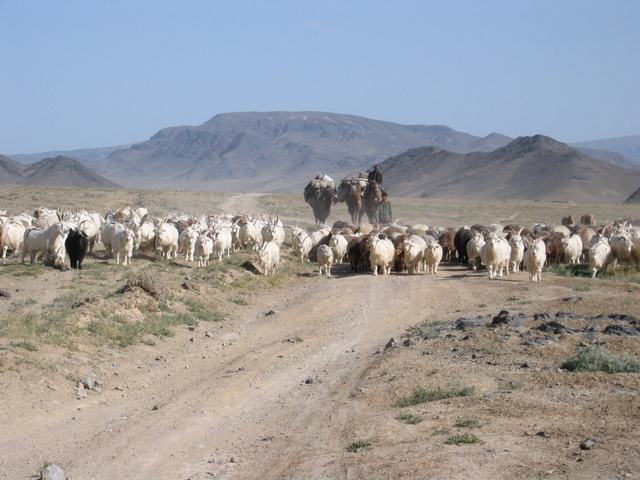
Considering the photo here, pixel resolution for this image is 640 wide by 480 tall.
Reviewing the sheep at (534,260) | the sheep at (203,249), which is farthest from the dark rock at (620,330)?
the sheep at (203,249)

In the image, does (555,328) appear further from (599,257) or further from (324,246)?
(324,246)

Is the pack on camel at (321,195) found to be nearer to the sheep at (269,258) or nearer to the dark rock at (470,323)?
the sheep at (269,258)

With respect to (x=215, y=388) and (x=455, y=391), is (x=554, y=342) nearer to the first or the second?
(x=455, y=391)

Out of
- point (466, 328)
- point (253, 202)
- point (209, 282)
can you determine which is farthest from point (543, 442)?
point (253, 202)

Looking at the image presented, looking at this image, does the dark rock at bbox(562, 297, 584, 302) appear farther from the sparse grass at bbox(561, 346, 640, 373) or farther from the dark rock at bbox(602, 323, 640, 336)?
Result: the sparse grass at bbox(561, 346, 640, 373)

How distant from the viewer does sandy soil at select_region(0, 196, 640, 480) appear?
265 inches

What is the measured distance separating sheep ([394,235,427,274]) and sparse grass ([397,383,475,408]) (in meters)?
11.2

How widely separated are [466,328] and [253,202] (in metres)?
49.9

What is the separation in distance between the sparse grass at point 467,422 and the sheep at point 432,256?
41.4 feet

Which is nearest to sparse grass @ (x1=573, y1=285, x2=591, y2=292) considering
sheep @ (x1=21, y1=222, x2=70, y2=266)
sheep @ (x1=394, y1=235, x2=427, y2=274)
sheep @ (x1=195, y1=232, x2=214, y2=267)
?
sheep @ (x1=394, y1=235, x2=427, y2=274)

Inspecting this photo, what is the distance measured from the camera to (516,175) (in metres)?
118

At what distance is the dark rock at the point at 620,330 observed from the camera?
10750mm

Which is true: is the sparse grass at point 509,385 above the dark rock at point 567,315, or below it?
below

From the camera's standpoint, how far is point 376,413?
827 cm
